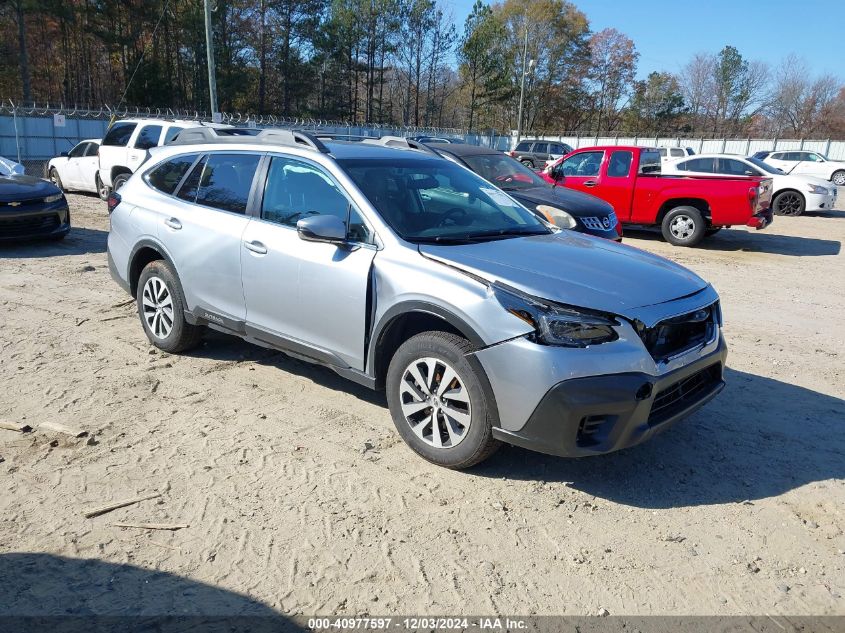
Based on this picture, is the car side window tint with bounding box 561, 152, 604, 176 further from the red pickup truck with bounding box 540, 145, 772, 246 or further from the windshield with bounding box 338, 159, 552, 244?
the windshield with bounding box 338, 159, 552, 244

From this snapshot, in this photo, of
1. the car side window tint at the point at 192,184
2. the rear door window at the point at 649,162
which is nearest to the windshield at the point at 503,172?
the rear door window at the point at 649,162

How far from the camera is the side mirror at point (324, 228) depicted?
403cm

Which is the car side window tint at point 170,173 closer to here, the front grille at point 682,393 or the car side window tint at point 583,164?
the front grille at point 682,393

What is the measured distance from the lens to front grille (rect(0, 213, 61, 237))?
9.74 metres

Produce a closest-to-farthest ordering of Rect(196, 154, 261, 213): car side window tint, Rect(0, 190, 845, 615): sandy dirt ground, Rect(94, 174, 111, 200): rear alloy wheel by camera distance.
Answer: Rect(0, 190, 845, 615): sandy dirt ground
Rect(196, 154, 261, 213): car side window tint
Rect(94, 174, 111, 200): rear alloy wheel

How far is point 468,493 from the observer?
3.63 meters

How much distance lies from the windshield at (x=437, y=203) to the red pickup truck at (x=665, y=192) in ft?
22.1

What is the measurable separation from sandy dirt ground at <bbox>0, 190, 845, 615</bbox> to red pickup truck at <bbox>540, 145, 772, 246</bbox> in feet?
22.5

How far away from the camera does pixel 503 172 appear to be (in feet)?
35.7

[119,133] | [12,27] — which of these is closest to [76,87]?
[12,27]

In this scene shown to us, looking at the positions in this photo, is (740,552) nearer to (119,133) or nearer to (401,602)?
(401,602)

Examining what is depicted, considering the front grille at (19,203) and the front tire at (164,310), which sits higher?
the front grille at (19,203)

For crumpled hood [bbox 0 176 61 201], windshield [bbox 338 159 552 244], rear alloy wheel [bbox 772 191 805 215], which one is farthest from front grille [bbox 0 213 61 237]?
rear alloy wheel [bbox 772 191 805 215]

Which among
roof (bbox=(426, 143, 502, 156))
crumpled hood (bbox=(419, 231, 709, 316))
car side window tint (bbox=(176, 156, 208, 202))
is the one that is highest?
roof (bbox=(426, 143, 502, 156))
